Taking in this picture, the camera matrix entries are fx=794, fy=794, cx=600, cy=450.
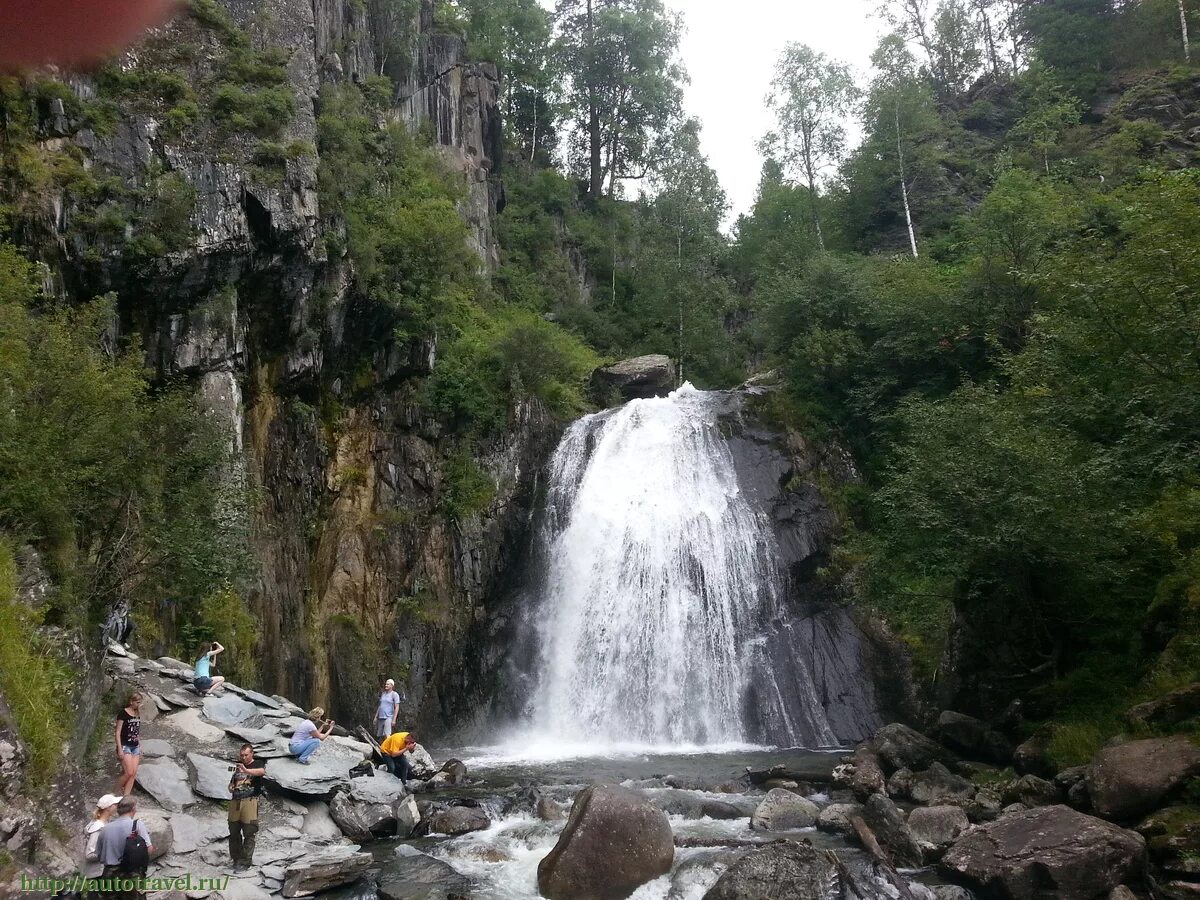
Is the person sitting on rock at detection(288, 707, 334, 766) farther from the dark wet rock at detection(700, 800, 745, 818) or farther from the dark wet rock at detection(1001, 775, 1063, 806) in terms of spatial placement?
the dark wet rock at detection(1001, 775, 1063, 806)

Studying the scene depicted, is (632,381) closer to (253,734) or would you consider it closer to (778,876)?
(253,734)

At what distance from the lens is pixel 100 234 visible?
14727 millimetres

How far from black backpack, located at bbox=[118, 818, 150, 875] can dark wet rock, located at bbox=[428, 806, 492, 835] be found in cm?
464

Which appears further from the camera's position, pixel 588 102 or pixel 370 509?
pixel 588 102

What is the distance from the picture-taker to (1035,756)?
11773 mm

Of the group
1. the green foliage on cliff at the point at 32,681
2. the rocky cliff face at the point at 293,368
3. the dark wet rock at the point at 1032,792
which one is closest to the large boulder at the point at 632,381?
the rocky cliff face at the point at 293,368

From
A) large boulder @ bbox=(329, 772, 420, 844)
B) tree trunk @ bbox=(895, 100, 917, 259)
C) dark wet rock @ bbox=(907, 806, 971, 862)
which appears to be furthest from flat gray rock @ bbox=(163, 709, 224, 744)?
tree trunk @ bbox=(895, 100, 917, 259)

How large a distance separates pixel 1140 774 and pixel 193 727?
1209 cm

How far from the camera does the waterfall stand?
18797mm

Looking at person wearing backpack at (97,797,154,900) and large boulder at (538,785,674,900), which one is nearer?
person wearing backpack at (97,797,154,900)

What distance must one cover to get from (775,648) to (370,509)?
1103 centimetres

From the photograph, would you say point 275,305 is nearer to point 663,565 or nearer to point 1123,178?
point 663,565

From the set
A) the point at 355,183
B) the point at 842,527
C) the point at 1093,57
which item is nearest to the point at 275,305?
the point at 355,183

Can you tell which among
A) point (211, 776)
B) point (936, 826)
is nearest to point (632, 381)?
point (936, 826)
